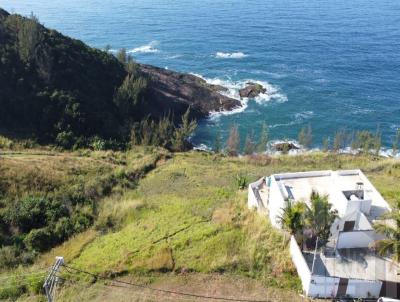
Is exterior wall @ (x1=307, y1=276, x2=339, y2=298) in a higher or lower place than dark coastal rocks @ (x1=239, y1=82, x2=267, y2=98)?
lower

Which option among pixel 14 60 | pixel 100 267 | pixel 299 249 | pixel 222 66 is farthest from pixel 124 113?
pixel 299 249

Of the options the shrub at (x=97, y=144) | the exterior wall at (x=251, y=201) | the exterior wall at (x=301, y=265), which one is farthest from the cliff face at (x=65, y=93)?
the exterior wall at (x=301, y=265)

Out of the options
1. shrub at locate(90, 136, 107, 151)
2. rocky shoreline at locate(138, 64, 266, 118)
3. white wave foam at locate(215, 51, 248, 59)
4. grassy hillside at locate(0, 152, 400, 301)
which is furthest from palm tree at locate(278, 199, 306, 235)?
white wave foam at locate(215, 51, 248, 59)

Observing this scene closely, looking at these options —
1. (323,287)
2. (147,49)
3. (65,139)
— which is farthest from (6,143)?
(147,49)

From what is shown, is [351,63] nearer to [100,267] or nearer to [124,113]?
[124,113]

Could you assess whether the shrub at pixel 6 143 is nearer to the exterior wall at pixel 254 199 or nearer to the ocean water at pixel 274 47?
the ocean water at pixel 274 47

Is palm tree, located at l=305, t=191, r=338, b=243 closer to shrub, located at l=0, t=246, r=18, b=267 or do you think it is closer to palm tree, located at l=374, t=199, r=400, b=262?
palm tree, located at l=374, t=199, r=400, b=262

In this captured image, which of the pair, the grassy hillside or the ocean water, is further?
the ocean water

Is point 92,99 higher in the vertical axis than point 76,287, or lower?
higher
